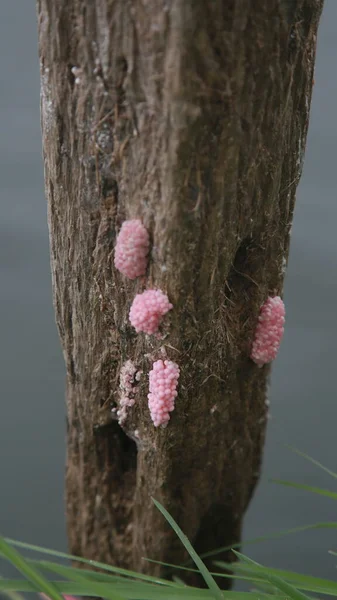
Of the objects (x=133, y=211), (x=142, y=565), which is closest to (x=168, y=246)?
(x=133, y=211)


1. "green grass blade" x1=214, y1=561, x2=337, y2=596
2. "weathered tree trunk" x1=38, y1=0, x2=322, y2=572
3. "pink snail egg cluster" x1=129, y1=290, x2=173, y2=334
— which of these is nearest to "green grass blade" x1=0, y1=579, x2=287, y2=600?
"green grass blade" x1=214, y1=561, x2=337, y2=596

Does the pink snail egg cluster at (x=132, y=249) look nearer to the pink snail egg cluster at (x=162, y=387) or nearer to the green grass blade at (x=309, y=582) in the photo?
the pink snail egg cluster at (x=162, y=387)

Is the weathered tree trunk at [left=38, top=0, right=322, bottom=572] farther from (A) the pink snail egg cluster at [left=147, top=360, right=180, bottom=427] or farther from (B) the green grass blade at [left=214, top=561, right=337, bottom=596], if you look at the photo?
(B) the green grass blade at [left=214, top=561, right=337, bottom=596]

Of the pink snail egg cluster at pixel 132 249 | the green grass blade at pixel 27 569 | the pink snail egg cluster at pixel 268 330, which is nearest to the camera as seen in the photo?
the green grass blade at pixel 27 569

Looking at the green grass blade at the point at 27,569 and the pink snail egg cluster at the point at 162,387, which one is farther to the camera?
the pink snail egg cluster at the point at 162,387

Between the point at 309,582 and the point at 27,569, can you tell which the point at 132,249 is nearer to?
the point at 27,569

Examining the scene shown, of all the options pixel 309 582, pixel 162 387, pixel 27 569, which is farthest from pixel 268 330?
pixel 27 569

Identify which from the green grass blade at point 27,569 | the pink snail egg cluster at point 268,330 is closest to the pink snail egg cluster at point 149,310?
the pink snail egg cluster at point 268,330
